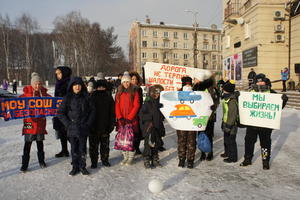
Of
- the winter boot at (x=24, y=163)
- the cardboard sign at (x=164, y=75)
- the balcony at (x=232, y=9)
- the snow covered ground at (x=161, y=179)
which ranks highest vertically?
the balcony at (x=232, y=9)

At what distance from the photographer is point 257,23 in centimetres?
1717

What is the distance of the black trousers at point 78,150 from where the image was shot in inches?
162

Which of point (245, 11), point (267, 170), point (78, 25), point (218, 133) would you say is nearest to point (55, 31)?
point (78, 25)

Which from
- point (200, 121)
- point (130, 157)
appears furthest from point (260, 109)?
point (130, 157)

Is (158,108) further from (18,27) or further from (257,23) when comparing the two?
(18,27)

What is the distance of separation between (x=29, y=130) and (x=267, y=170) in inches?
181

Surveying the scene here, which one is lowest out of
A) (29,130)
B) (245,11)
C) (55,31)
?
(29,130)

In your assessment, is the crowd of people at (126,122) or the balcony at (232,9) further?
the balcony at (232,9)

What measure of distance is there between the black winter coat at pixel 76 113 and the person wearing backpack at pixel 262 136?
10.2 ft

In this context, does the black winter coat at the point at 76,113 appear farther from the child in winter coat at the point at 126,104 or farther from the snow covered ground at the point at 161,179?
the snow covered ground at the point at 161,179

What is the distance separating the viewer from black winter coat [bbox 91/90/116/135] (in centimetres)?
443

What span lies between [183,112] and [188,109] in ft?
0.36

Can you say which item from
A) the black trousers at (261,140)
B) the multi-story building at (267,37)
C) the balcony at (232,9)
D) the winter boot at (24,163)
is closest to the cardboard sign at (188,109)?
the black trousers at (261,140)

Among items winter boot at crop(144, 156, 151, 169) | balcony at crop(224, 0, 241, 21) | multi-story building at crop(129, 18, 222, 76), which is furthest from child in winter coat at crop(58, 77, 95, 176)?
multi-story building at crop(129, 18, 222, 76)
